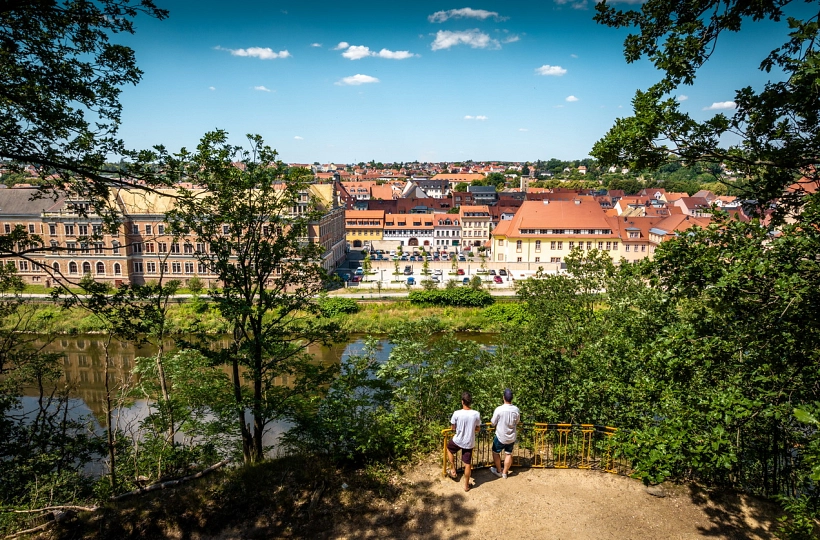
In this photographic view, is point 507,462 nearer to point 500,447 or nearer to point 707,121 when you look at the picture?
point 500,447

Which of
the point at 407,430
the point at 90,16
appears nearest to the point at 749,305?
the point at 407,430

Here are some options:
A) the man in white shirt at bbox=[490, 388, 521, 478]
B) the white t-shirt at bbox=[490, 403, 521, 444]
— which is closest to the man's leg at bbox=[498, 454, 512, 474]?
the man in white shirt at bbox=[490, 388, 521, 478]

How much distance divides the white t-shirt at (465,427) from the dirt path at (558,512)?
0.73 m

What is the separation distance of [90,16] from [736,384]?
817 cm

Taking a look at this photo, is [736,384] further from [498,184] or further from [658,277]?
[498,184]

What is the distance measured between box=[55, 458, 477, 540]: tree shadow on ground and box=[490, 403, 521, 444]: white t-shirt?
928 mm

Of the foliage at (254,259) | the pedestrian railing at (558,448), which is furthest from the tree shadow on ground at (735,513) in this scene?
the foliage at (254,259)

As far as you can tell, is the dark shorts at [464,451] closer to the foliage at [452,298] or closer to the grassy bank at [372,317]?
the grassy bank at [372,317]

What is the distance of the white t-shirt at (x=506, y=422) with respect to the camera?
261 inches

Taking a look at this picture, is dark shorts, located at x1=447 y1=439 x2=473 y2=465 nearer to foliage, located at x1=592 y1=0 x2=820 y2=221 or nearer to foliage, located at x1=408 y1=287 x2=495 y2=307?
foliage, located at x1=592 y1=0 x2=820 y2=221

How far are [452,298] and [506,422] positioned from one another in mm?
29921

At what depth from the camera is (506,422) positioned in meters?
6.66

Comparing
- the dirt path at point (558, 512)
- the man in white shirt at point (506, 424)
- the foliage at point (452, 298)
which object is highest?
the man in white shirt at point (506, 424)

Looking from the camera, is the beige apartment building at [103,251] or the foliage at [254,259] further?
the beige apartment building at [103,251]
